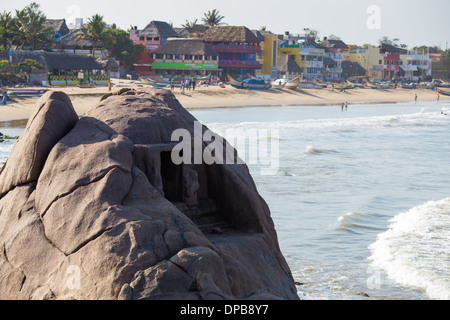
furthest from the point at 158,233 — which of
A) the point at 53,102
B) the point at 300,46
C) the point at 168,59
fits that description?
the point at 300,46

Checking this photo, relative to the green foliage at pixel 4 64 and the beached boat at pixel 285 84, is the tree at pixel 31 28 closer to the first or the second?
the green foliage at pixel 4 64

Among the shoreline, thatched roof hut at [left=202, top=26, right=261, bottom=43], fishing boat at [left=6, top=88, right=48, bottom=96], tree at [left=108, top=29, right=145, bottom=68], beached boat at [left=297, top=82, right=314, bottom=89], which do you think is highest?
thatched roof hut at [left=202, top=26, right=261, bottom=43]

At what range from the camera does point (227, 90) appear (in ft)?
207

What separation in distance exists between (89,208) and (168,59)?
63929 millimetres

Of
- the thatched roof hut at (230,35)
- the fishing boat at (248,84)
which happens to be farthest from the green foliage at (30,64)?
the thatched roof hut at (230,35)

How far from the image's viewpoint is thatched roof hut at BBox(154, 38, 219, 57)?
224ft

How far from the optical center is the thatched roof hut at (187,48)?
6825cm

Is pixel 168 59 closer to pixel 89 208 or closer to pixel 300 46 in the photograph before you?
pixel 300 46

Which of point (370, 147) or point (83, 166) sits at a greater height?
point (83, 166)

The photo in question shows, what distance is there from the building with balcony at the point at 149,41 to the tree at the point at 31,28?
14568 mm

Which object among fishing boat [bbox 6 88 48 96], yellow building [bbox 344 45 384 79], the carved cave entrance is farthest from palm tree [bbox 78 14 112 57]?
the carved cave entrance

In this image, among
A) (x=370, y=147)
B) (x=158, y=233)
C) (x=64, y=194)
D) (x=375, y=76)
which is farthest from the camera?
(x=375, y=76)

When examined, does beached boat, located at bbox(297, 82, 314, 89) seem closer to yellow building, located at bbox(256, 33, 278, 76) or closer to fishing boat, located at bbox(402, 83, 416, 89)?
yellow building, located at bbox(256, 33, 278, 76)

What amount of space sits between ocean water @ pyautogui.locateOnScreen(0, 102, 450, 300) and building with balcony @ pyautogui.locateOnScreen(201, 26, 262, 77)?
1171 inches
